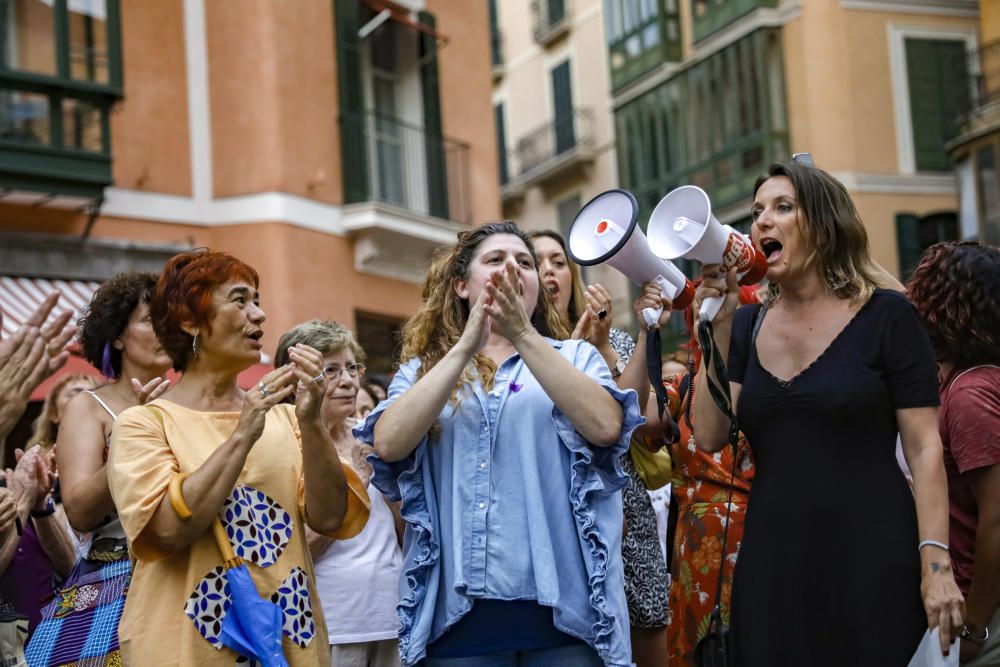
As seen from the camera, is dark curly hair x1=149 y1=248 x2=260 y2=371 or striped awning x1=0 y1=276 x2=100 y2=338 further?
striped awning x1=0 y1=276 x2=100 y2=338

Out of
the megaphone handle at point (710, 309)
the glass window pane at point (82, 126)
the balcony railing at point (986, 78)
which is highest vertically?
the balcony railing at point (986, 78)

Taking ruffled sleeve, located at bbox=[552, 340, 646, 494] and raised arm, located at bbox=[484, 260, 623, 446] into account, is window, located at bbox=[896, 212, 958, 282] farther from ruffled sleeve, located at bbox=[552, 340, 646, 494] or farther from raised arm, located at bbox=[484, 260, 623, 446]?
raised arm, located at bbox=[484, 260, 623, 446]

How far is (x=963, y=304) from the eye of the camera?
5.12m

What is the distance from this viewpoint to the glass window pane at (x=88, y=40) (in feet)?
50.5

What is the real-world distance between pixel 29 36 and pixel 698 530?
11657 millimetres

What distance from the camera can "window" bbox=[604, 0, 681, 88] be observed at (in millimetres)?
30359

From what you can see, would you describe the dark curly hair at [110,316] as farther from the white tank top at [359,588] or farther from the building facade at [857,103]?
the building facade at [857,103]

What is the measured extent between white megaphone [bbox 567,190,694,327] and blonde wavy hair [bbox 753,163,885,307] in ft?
2.07

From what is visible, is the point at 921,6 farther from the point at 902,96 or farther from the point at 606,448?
the point at 606,448

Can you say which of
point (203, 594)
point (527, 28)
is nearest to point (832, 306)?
point (203, 594)

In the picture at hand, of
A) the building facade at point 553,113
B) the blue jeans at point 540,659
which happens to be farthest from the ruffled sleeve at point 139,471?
the building facade at point 553,113

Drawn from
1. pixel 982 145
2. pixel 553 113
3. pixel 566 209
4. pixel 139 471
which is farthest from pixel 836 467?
pixel 553 113

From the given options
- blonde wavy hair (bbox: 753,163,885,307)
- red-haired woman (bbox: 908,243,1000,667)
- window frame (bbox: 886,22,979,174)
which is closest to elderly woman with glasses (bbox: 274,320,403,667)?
blonde wavy hair (bbox: 753,163,885,307)

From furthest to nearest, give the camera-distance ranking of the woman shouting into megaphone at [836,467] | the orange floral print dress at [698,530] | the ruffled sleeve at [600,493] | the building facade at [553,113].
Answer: the building facade at [553,113] → the orange floral print dress at [698,530] → the ruffled sleeve at [600,493] → the woman shouting into megaphone at [836,467]
